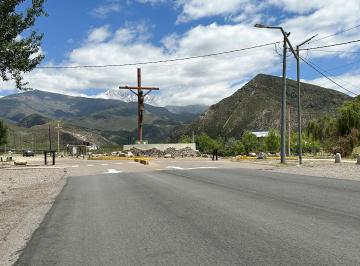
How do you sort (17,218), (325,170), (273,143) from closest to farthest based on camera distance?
(17,218) < (325,170) < (273,143)

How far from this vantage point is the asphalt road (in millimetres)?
6168

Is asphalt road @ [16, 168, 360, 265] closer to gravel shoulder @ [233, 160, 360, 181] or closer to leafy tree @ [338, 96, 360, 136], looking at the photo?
gravel shoulder @ [233, 160, 360, 181]

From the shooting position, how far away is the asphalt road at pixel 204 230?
6.17 m

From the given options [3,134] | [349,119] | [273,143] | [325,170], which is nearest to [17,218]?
[325,170]

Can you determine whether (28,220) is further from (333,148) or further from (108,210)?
(333,148)

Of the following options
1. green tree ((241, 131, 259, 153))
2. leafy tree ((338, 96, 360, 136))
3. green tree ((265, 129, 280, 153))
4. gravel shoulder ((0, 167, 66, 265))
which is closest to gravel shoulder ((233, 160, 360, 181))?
gravel shoulder ((0, 167, 66, 265))

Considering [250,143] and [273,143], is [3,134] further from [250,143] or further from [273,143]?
[250,143]

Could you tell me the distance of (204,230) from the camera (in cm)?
794

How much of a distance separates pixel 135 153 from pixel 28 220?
44573 millimetres

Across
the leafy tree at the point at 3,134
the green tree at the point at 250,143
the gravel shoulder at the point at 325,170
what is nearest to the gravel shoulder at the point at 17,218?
the gravel shoulder at the point at 325,170

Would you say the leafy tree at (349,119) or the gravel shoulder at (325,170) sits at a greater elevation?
the leafy tree at (349,119)

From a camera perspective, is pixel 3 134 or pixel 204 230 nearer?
pixel 204 230

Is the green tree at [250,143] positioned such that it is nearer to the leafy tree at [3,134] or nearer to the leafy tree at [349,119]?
the leafy tree at [3,134]

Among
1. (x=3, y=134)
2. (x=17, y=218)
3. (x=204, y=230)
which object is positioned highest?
(x=3, y=134)
